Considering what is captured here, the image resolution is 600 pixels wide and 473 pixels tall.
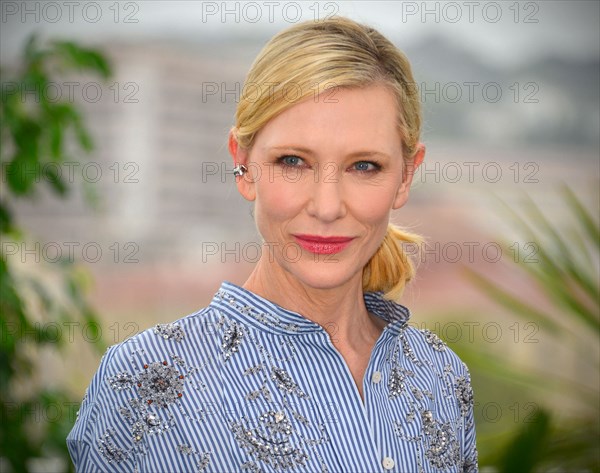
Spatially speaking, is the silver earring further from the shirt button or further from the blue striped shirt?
the shirt button

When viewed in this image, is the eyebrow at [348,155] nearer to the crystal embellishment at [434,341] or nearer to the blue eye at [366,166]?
the blue eye at [366,166]

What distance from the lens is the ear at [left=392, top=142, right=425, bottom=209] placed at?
4.50 feet

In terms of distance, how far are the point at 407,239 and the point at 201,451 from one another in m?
0.57

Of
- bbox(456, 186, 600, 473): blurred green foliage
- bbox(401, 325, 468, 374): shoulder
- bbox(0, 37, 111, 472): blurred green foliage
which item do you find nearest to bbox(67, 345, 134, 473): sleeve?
bbox(401, 325, 468, 374): shoulder

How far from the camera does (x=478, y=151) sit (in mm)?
11453

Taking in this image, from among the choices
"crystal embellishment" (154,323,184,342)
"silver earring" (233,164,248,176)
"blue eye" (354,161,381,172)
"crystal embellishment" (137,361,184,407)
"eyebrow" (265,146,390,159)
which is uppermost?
"eyebrow" (265,146,390,159)

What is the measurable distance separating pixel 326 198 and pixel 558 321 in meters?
1.68

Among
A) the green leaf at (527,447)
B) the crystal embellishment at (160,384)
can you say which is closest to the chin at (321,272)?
the crystal embellishment at (160,384)

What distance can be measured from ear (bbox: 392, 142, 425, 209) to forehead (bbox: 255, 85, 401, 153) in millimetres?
109

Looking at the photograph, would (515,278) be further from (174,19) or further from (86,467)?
(174,19)

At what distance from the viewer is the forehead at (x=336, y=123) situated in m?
1.21

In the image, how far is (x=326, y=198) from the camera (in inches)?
47.7

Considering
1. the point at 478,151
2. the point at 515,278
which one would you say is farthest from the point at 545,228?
the point at 478,151

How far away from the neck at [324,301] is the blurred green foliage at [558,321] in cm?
116
